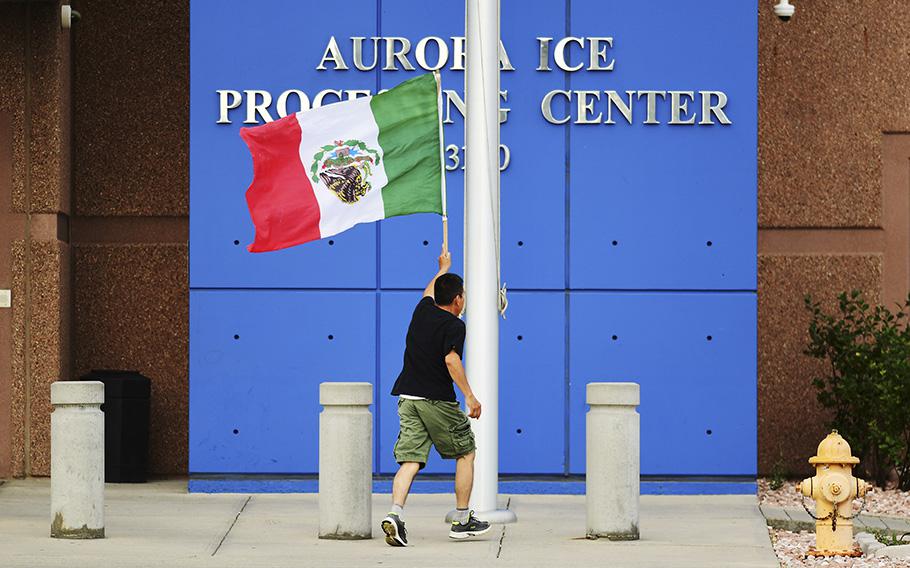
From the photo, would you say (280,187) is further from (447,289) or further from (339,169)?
(447,289)

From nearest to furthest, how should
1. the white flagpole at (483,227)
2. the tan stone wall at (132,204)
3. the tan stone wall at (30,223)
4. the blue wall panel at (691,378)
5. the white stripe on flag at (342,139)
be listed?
the white stripe on flag at (342,139), the white flagpole at (483,227), the blue wall panel at (691,378), the tan stone wall at (30,223), the tan stone wall at (132,204)

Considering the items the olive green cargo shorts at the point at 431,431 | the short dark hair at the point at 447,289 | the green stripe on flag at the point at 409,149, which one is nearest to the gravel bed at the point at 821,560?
the olive green cargo shorts at the point at 431,431

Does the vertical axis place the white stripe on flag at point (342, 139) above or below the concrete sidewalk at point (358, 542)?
above

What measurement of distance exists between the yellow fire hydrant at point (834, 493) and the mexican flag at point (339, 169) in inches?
125

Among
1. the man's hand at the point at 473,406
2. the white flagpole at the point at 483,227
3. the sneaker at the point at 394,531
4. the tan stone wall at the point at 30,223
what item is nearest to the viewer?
the sneaker at the point at 394,531

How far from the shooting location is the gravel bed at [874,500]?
1354 cm

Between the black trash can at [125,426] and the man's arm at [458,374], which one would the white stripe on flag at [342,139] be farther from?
the black trash can at [125,426]

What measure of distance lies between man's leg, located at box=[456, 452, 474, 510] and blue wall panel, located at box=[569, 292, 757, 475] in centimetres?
286

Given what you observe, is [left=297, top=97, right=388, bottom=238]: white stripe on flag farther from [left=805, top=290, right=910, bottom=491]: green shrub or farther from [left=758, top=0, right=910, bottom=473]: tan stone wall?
[left=758, top=0, right=910, bottom=473]: tan stone wall

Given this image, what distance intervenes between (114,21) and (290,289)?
3900 millimetres

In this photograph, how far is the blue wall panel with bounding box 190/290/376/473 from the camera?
1349cm

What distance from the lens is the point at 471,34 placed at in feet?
38.4

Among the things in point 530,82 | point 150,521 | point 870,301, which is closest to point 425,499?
point 150,521

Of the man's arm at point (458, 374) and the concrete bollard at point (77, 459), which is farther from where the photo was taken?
the man's arm at point (458, 374)
